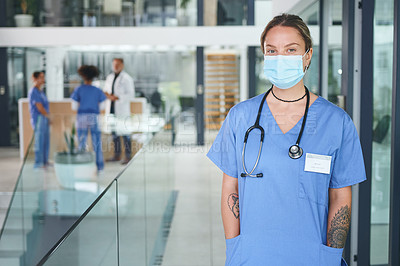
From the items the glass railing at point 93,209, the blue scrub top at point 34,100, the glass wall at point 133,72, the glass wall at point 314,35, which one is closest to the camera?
the glass railing at point 93,209

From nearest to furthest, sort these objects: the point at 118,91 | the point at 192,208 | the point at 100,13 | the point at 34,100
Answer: the point at 192,208 → the point at 118,91 → the point at 34,100 → the point at 100,13

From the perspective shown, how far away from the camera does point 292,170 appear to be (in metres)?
1.98

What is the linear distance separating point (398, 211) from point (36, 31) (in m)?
9.18

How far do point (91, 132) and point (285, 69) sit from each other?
5.64 meters

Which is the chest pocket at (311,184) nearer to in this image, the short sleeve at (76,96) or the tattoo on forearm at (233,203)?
the tattoo on forearm at (233,203)

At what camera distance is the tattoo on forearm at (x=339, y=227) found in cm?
202

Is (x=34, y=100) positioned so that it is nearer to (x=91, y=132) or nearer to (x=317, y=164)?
(x=91, y=132)

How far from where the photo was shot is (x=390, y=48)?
3.11 meters

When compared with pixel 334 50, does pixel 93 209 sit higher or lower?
lower

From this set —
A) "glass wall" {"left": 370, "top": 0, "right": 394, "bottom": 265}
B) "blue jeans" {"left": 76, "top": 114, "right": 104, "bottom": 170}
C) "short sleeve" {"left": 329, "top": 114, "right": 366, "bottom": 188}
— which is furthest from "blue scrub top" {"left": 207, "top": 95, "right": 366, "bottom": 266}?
"blue jeans" {"left": 76, "top": 114, "right": 104, "bottom": 170}

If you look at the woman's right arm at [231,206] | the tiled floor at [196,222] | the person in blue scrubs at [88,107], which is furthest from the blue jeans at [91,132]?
the woman's right arm at [231,206]

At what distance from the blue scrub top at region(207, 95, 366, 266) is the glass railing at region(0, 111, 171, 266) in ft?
2.24

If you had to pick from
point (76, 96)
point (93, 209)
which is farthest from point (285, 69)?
point (76, 96)

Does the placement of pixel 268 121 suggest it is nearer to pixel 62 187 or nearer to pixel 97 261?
pixel 97 261
